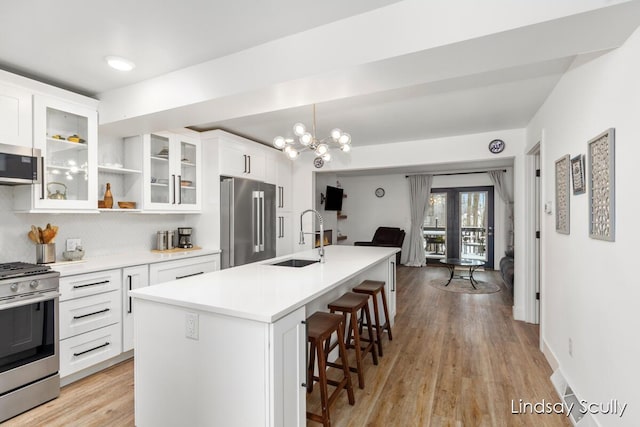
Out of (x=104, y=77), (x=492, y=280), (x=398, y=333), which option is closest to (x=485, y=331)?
(x=398, y=333)

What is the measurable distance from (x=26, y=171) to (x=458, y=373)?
365 centimetres

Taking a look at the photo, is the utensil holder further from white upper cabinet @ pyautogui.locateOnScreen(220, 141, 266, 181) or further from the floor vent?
the floor vent

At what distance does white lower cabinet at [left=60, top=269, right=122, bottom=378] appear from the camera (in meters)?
2.42

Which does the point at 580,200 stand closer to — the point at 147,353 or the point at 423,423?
the point at 423,423

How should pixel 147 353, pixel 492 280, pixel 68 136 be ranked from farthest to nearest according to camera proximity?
pixel 492 280, pixel 68 136, pixel 147 353

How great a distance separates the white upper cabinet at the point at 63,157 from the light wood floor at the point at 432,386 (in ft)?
4.80

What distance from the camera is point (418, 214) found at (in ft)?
25.6

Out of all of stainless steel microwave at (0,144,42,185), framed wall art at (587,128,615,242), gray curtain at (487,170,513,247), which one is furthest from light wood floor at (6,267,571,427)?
gray curtain at (487,170,513,247)

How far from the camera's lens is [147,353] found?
1.80 metres

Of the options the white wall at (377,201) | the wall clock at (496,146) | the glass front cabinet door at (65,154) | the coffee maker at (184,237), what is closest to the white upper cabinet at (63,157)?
the glass front cabinet door at (65,154)

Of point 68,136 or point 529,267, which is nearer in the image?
point 68,136

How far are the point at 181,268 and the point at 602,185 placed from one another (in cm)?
346

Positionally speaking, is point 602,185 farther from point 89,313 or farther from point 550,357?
point 89,313

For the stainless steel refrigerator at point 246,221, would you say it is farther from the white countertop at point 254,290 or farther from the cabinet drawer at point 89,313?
the white countertop at point 254,290
